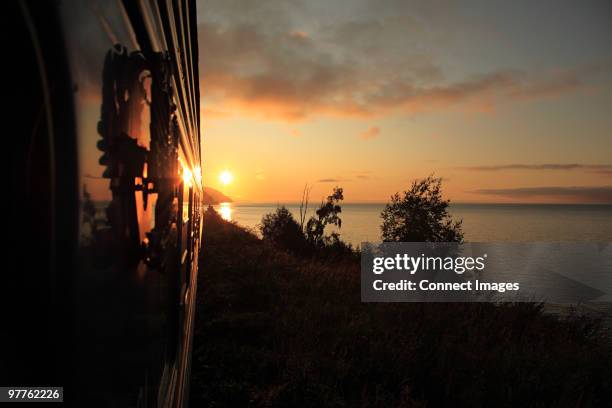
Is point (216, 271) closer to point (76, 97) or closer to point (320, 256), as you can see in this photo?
point (320, 256)

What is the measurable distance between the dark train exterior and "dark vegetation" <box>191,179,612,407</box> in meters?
4.30

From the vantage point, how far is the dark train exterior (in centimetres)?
50

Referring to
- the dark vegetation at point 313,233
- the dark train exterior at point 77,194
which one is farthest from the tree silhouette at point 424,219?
the dark train exterior at point 77,194

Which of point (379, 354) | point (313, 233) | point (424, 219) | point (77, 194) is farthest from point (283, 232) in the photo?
point (77, 194)

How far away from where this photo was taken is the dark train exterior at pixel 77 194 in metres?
0.50

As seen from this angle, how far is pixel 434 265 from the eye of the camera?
15414mm

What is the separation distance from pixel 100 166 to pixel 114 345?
1.48ft

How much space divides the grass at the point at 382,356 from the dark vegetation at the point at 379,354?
0.06 ft

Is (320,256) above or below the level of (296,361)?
above

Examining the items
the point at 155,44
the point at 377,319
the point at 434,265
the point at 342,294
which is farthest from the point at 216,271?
the point at 155,44

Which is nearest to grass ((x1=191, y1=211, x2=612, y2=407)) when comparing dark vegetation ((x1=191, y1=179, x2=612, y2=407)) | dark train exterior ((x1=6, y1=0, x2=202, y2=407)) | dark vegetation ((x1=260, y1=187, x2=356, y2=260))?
dark vegetation ((x1=191, y1=179, x2=612, y2=407))

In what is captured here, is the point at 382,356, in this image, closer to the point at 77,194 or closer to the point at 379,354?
the point at 379,354

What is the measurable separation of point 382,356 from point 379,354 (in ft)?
0.18

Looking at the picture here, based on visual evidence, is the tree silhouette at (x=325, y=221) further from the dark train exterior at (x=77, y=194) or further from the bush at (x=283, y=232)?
the dark train exterior at (x=77, y=194)
